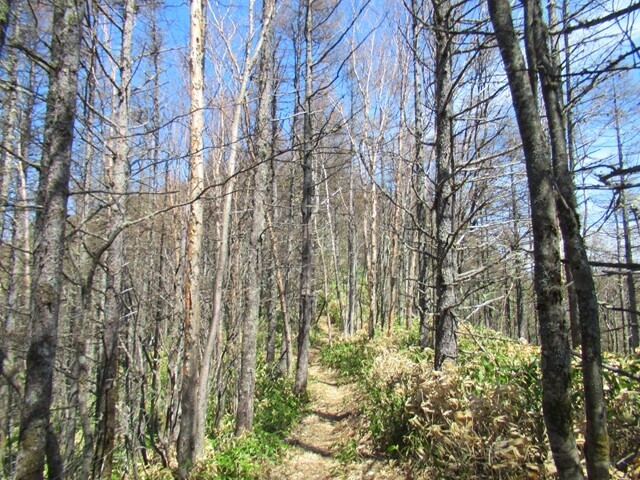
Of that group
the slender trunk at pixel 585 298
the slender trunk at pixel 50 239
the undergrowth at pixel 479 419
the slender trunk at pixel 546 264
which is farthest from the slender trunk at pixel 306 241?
the slender trunk at pixel 546 264

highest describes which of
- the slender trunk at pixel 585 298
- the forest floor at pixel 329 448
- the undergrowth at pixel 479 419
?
the slender trunk at pixel 585 298

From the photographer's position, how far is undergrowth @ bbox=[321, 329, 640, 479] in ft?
10.4

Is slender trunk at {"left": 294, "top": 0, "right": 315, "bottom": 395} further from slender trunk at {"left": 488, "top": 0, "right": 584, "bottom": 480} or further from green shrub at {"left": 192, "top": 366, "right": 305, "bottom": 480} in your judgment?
slender trunk at {"left": 488, "top": 0, "right": 584, "bottom": 480}

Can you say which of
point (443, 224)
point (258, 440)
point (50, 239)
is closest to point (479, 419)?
point (443, 224)

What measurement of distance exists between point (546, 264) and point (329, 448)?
527cm

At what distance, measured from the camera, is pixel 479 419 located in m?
3.77

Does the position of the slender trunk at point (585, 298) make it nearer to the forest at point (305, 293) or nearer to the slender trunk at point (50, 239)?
the forest at point (305, 293)

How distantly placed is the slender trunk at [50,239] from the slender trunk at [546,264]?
8.61 ft

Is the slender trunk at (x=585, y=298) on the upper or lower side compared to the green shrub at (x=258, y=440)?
upper

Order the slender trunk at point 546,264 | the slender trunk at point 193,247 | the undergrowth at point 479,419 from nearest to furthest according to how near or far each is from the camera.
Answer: the slender trunk at point 546,264, the undergrowth at point 479,419, the slender trunk at point 193,247

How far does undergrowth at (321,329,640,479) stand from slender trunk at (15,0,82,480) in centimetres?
308

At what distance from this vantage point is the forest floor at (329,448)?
16.0ft

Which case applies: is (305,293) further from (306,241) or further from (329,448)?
(329,448)

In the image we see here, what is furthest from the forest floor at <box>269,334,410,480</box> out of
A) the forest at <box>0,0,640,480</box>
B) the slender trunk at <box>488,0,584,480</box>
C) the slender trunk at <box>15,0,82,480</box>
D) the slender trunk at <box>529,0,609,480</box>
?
the slender trunk at <box>15,0,82,480</box>
